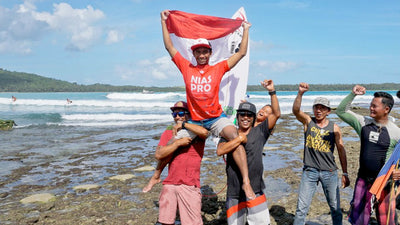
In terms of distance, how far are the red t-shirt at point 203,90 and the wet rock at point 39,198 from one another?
449 cm

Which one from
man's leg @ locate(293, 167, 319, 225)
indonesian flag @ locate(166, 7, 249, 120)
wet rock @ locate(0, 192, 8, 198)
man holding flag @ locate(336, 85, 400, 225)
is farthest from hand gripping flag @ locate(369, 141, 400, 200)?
wet rock @ locate(0, 192, 8, 198)

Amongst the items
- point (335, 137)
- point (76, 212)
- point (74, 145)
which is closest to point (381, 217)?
point (335, 137)

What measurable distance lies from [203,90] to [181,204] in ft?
4.38

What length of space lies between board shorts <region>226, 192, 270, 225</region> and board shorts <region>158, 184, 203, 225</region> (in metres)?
0.39

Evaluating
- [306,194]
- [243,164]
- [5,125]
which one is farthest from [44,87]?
[243,164]

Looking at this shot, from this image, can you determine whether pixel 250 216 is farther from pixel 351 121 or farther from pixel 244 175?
pixel 351 121

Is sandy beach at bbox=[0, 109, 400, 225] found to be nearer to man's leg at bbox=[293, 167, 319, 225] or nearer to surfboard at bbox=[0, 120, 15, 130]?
man's leg at bbox=[293, 167, 319, 225]

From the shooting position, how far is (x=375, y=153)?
154 inches

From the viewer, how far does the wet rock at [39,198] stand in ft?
22.0

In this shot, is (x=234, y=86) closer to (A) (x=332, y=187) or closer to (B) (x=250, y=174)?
(A) (x=332, y=187)

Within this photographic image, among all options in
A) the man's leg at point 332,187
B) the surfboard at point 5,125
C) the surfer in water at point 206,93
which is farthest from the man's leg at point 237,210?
the surfboard at point 5,125

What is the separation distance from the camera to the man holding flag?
12.6 ft

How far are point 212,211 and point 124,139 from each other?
1056 centimetres

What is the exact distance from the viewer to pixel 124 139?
15.8 metres
